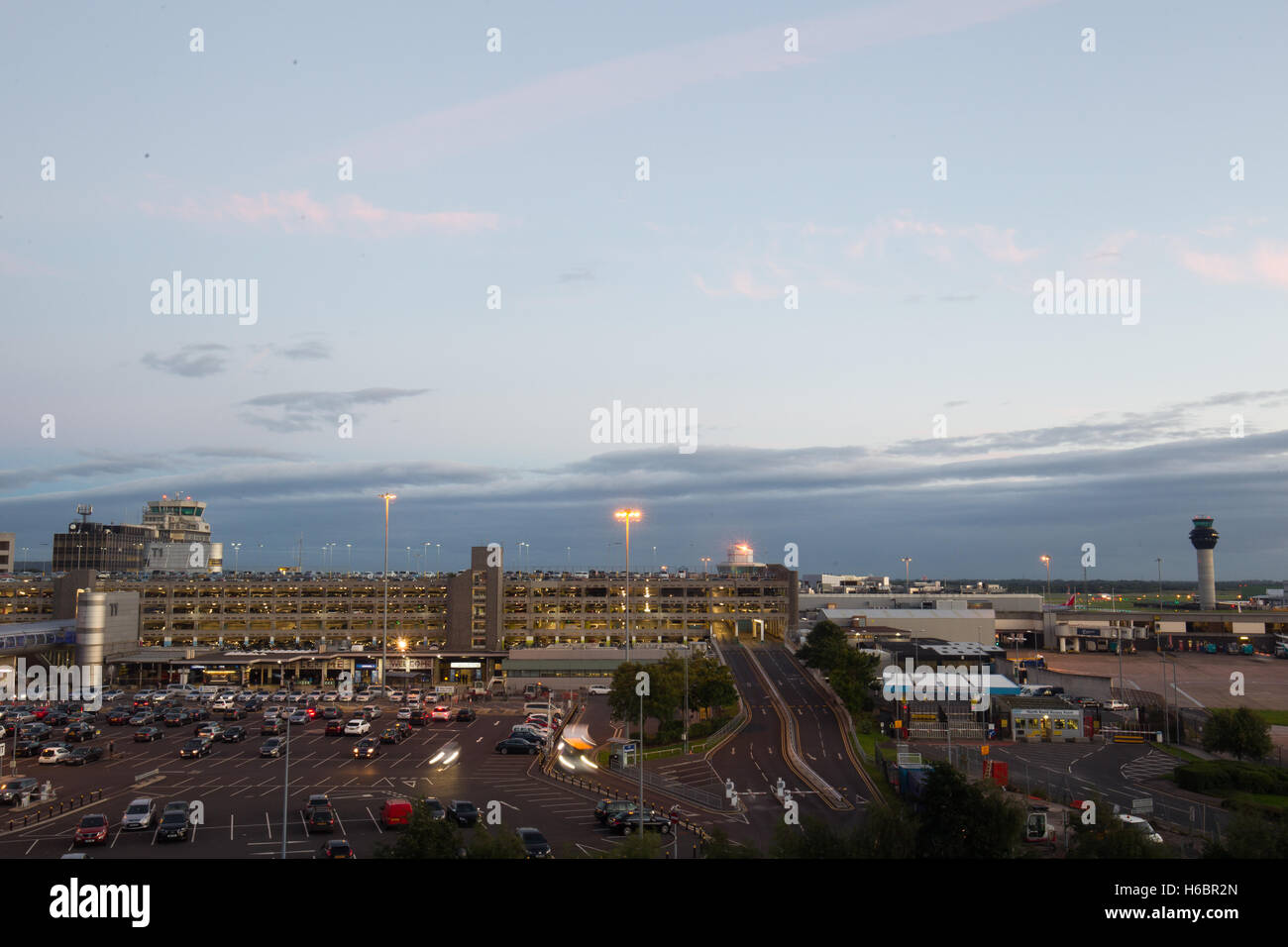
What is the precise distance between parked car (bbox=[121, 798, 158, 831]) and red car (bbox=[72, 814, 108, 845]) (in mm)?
1331

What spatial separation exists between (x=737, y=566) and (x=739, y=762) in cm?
12614

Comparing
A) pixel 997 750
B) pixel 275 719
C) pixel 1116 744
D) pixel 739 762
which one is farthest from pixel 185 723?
pixel 1116 744

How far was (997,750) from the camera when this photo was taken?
57.3 metres

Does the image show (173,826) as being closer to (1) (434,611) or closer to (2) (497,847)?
(2) (497,847)

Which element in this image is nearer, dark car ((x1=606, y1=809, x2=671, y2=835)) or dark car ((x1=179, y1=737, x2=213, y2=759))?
dark car ((x1=606, y1=809, x2=671, y2=835))

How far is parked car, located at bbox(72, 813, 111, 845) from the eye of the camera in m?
33.3

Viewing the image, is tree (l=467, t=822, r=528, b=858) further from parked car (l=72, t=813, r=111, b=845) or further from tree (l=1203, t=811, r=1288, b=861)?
parked car (l=72, t=813, r=111, b=845)

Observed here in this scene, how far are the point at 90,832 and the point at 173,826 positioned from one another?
114 inches

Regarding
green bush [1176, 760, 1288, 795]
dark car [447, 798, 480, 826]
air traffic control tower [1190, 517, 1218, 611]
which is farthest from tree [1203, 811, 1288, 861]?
air traffic control tower [1190, 517, 1218, 611]

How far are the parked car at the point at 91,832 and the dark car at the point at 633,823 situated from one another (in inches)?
780

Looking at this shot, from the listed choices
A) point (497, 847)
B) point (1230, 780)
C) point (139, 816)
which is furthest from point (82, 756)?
point (1230, 780)
